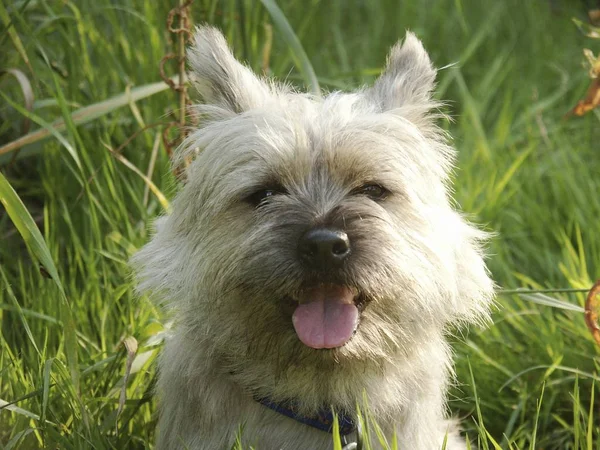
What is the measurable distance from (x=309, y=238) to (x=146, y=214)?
1.59 m

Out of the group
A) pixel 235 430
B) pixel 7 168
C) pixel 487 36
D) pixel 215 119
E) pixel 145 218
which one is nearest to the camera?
pixel 235 430

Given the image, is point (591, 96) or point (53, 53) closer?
point (591, 96)

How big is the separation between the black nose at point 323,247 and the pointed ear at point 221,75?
2.55 ft

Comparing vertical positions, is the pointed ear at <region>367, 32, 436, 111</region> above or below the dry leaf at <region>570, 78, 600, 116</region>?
below

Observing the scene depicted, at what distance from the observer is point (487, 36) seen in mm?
7086

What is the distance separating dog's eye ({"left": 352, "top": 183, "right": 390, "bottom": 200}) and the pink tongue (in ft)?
1.16

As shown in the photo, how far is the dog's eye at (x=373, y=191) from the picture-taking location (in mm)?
3193

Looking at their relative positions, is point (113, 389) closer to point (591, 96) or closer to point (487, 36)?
point (591, 96)

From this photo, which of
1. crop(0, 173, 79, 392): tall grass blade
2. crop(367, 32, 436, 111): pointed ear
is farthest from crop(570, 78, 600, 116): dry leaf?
crop(0, 173, 79, 392): tall grass blade

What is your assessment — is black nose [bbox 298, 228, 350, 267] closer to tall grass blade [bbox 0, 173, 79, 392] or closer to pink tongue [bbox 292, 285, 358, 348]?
pink tongue [bbox 292, 285, 358, 348]

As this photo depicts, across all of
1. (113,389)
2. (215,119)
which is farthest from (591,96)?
(113,389)

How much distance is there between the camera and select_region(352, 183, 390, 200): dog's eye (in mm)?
3193

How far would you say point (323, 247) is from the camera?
289 centimetres

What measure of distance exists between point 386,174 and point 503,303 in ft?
4.83
